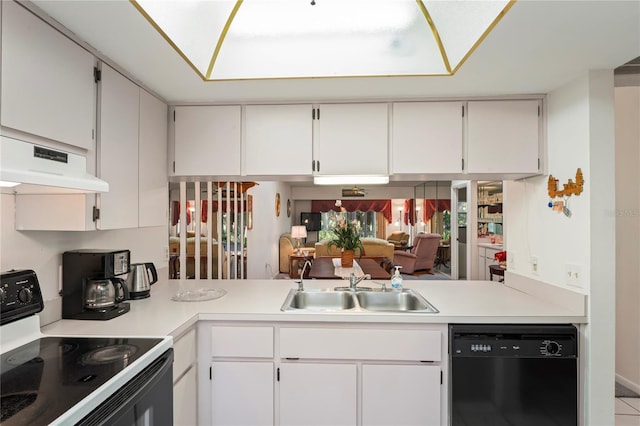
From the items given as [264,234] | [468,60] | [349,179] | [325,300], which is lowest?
[325,300]

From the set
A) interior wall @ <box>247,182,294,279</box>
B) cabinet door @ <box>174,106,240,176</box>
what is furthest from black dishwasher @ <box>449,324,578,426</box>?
interior wall @ <box>247,182,294,279</box>

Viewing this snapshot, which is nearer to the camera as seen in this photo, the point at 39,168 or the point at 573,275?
the point at 39,168

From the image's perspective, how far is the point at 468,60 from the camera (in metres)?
1.55

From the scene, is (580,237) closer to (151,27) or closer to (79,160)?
(151,27)

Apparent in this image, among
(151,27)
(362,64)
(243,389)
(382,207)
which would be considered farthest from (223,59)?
(382,207)

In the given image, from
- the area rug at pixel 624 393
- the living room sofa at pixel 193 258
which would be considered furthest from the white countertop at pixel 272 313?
A: the living room sofa at pixel 193 258

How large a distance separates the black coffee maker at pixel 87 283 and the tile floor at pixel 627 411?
3.13 metres

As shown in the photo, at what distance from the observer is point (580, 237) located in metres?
1.69

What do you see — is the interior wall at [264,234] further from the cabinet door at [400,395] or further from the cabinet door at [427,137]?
the cabinet door at [400,395]

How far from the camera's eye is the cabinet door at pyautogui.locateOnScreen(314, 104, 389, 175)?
6.62 ft

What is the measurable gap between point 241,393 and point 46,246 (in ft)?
3.96

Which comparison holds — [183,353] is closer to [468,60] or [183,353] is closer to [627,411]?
[468,60]

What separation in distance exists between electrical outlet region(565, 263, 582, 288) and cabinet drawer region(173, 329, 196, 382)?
207 cm

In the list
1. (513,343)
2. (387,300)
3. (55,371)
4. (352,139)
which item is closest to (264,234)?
(387,300)
